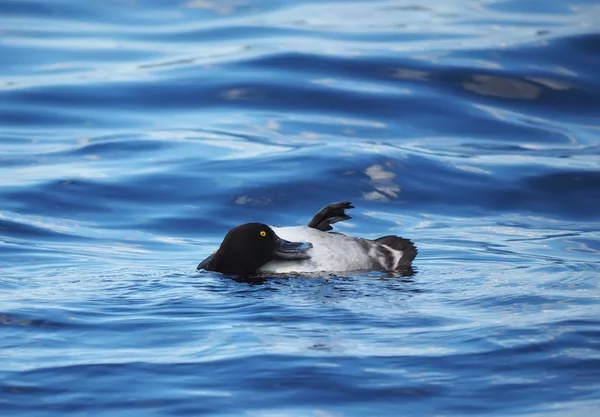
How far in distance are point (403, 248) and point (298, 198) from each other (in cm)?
365

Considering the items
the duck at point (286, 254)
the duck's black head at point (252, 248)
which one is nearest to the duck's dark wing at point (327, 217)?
the duck at point (286, 254)

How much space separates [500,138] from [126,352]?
9741mm

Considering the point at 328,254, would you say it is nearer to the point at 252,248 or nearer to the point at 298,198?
the point at 252,248

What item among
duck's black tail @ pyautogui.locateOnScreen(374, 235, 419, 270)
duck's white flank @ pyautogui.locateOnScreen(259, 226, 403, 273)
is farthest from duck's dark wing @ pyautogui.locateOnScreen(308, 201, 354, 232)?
duck's black tail @ pyautogui.locateOnScreen(374, 235, 419, 270)

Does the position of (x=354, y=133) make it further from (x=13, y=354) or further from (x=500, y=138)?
(x=13, y=354)

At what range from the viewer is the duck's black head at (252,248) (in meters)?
8.69

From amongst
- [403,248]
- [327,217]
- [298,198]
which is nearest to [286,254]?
[327,217]

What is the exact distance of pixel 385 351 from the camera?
681cm

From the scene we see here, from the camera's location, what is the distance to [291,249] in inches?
342

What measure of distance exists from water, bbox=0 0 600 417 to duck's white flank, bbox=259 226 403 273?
161mm

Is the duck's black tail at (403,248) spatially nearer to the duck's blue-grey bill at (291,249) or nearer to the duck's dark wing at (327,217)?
the duck's dark wing at (327,217)

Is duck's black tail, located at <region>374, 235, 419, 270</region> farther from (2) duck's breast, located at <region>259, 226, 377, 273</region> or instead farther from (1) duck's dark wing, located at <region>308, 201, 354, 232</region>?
(1) duck's dark wing, located at <region>308, 201, 354, 232</region>

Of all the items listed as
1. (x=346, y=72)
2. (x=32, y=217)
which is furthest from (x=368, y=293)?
(x=346, y=72)

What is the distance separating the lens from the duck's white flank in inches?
342
